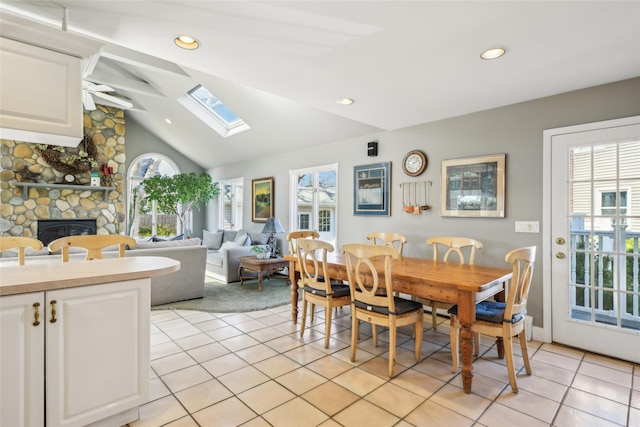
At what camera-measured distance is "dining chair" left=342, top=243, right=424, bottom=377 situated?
2377 mm

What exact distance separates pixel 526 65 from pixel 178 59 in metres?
2.78

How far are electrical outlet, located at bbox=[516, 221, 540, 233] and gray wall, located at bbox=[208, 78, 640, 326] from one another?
39 millimetres

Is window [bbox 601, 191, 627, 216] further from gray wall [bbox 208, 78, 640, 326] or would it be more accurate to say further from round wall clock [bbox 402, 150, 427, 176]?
round wall clock [bbox 402, 150, 427, 176]

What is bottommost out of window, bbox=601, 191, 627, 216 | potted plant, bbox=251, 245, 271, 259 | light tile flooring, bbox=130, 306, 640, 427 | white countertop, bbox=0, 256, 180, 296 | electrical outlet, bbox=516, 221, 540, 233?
light tile flooring, bbox=130, 306, 640, 427

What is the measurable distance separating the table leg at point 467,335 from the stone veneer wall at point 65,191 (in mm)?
7373

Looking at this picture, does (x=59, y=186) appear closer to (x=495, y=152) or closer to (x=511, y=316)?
(x=495, y=152)

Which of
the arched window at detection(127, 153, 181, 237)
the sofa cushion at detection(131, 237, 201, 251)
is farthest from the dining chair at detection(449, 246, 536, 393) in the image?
the arched window at detection(127, 153, 181, 237)

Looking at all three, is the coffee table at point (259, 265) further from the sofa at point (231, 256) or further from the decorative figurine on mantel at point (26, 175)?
the decorative figurine on mantel at point (26, 175)

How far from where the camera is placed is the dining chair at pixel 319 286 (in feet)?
9.39

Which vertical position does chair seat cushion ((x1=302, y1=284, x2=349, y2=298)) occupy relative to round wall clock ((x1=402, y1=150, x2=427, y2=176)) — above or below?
below

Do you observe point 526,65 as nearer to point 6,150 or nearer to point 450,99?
point 450,99

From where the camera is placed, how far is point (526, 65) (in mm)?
2457

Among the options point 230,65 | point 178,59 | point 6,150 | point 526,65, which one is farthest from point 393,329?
point 6,150

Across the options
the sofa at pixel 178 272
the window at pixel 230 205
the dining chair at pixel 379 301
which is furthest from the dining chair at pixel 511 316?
the window at pixel 230 205
